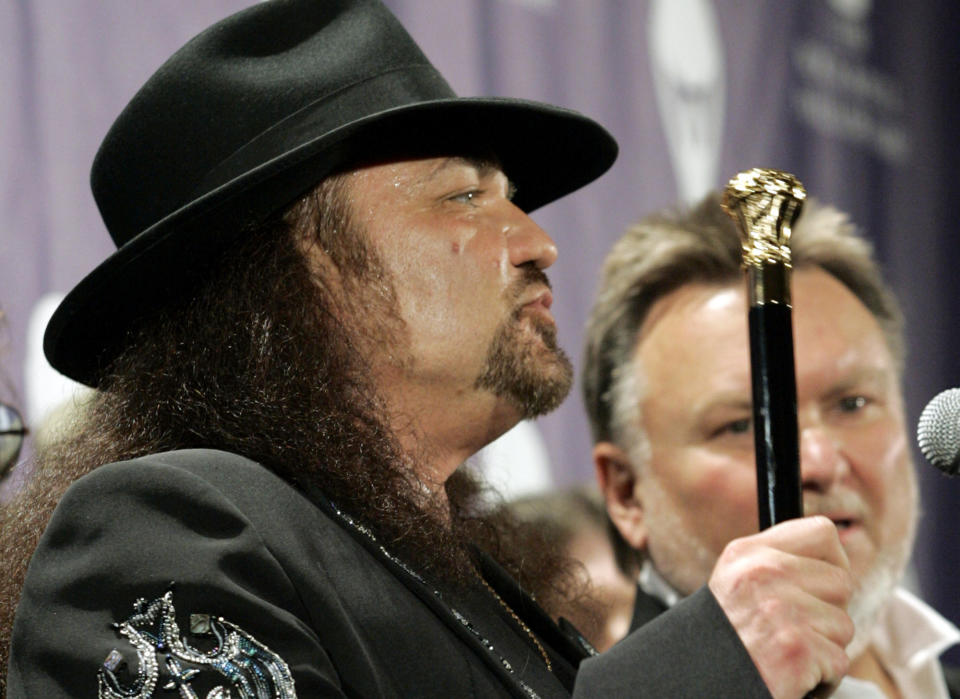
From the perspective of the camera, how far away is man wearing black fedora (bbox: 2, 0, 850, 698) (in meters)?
1.24

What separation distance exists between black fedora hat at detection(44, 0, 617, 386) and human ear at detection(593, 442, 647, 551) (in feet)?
2.62

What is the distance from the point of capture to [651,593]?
87.7 inches

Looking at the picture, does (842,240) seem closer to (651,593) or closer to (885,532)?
(885,532)

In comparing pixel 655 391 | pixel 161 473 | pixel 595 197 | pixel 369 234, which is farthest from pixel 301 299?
pixel 595 197

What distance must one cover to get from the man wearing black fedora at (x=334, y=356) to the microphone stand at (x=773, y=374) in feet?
0.26

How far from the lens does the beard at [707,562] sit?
7.08ft

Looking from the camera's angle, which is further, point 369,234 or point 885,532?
point 885,532

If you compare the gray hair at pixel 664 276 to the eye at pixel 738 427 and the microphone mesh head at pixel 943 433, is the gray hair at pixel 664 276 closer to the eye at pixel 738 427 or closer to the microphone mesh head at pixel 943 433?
the eye at pixel 738 427

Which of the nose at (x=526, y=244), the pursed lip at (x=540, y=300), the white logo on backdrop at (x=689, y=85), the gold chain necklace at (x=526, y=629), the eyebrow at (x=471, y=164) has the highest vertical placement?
the eyebrow at (x=471, y=164)

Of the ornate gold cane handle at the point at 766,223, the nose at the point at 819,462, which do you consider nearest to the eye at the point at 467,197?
the ornate gold cane handle at the point at 766,223

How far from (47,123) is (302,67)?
2.77ft

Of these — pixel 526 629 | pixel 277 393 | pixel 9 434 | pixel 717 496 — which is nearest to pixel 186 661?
pixel 277 393

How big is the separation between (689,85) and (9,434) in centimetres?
230

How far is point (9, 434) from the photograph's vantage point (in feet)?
5.50
